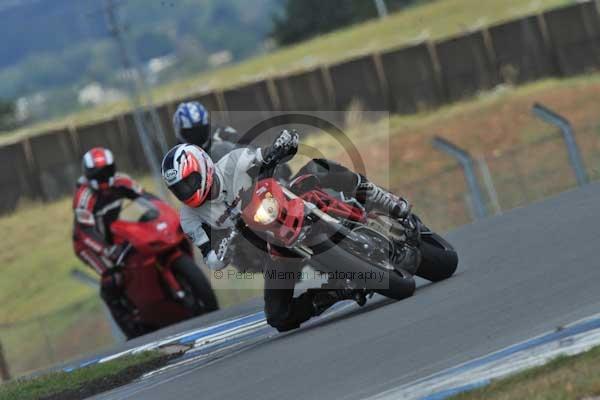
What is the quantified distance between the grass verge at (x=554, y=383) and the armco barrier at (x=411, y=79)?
27.5 metres

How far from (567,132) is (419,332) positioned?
1032 cm

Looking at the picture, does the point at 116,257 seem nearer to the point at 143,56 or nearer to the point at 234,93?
the point at 234,93

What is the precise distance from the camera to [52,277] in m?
30.4

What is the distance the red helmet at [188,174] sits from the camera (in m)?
9.55

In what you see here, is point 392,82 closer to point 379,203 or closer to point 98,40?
point 379,203

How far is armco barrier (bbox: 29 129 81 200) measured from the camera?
34.3 m

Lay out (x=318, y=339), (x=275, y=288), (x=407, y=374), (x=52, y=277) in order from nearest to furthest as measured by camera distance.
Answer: (x=407, y=374), (x=318, y=339), (x=275, y=288), (x=52, y=277)

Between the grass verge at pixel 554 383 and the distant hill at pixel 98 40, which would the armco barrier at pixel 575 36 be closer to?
the distant hill at pixel 98 40

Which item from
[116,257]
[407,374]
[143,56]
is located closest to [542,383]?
[407,374]

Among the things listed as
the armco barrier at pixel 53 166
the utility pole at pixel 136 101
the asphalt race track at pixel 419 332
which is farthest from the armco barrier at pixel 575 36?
the asphalt race track at pixel 419 332

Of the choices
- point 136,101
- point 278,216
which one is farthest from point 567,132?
point 136,101

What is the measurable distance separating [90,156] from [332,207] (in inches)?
223

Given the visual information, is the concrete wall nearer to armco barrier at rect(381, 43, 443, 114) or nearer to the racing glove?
armco barrier at rect(381, 43, 443, 114)

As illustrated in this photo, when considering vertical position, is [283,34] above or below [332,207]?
above
